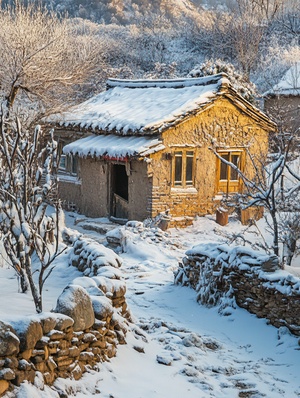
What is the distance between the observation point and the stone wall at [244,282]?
25.0 ft

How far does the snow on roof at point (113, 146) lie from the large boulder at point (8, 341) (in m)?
11.1

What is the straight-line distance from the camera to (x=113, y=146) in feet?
53.4

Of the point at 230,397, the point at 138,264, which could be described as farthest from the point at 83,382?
the point at 138,264

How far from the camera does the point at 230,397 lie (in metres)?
5.73

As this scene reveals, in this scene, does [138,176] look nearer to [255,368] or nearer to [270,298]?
[270,298]

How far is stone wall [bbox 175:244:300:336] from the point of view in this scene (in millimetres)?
7617

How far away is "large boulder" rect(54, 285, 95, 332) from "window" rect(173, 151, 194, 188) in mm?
11074

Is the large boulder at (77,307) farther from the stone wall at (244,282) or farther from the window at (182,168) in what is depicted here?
the window at (182,168)

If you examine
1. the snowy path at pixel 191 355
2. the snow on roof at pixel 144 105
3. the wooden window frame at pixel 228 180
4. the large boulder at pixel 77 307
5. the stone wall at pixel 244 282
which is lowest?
the snowy path at pixel 191 355

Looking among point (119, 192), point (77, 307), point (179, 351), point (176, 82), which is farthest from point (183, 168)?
point (77, 307)

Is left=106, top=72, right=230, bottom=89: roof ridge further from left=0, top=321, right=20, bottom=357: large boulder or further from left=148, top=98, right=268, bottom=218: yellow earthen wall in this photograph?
left=0, top=321, right=20, bottom=357: large boulder

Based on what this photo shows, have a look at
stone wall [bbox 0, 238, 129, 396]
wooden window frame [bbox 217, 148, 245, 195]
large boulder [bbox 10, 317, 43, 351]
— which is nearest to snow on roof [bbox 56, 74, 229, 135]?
wooden window frame [bbox 217, 148, 245, 195]

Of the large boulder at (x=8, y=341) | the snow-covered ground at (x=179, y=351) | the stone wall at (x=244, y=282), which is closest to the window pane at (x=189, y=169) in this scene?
the snow-covered ground at (x=179, y=351)

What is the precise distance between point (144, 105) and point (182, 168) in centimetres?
290
